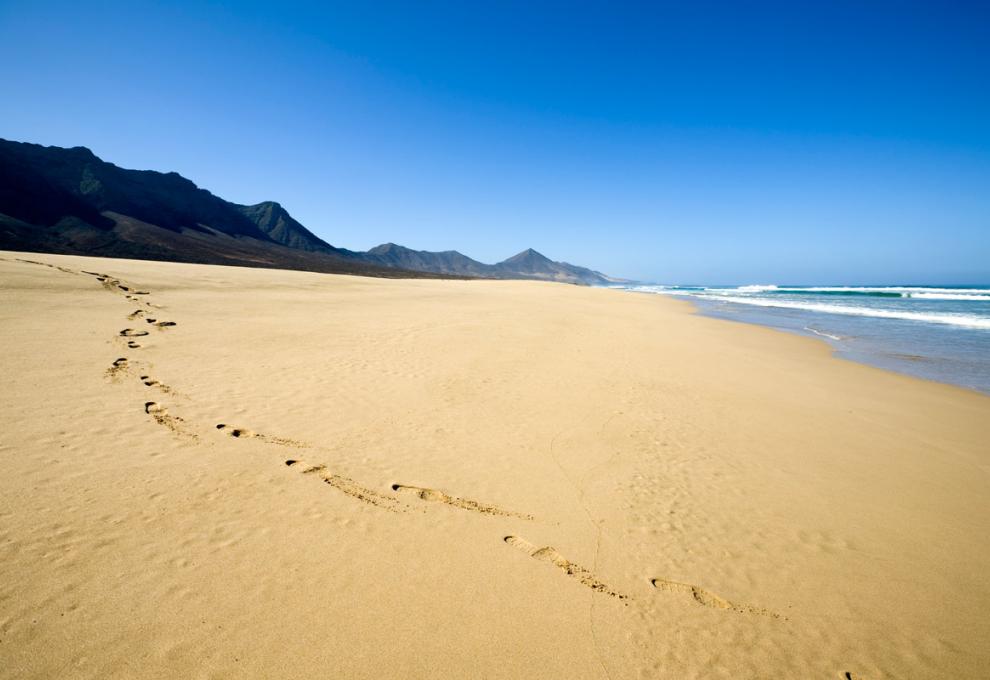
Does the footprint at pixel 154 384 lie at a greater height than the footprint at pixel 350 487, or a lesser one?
greater

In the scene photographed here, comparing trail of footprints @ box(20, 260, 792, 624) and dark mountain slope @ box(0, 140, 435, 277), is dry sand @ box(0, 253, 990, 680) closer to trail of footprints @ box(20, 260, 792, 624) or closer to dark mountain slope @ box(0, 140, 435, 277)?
trail of footprints @ box(20, 260, 792, 624)

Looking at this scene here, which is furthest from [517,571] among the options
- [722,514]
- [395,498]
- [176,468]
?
[176,468]

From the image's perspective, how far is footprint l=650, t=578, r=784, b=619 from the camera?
356 cm

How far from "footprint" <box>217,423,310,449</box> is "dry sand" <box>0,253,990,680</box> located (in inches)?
1.7

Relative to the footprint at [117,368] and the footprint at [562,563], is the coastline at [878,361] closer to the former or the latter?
the footprint at [562,563]

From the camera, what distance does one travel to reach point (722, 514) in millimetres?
4969

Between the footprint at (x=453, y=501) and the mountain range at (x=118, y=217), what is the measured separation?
211 feet

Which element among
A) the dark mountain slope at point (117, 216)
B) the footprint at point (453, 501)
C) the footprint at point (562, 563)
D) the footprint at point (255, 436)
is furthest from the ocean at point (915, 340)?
the dark mountain slope at point (117, 216)

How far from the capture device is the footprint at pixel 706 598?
356 cm

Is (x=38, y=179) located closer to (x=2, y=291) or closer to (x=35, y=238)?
(x=35, y=238)

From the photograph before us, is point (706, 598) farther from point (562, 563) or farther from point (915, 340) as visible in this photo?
point (915, 340)

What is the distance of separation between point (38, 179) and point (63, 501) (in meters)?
123

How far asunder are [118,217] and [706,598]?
11967cm

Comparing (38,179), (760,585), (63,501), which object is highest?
(38,179)
